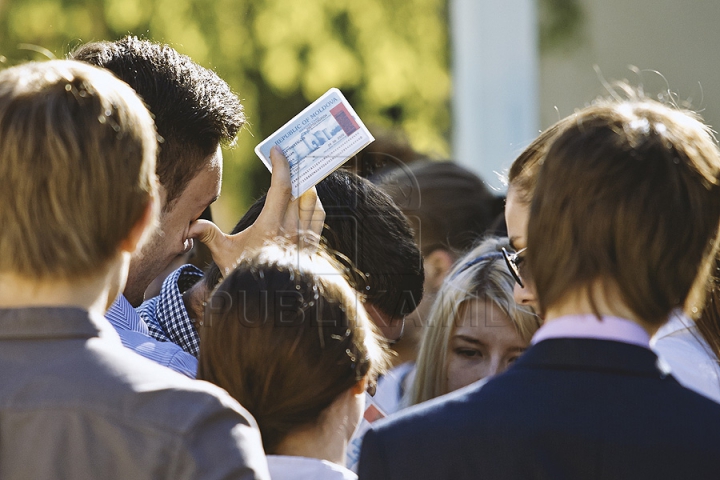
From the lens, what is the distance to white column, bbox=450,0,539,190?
5633mm

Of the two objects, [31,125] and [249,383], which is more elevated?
[31,125]

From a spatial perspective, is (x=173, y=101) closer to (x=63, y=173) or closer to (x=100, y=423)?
(x=63, y=173)

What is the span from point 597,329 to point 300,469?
0.60 m

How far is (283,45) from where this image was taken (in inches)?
297

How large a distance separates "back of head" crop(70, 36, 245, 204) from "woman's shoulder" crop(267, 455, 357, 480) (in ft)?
2.87

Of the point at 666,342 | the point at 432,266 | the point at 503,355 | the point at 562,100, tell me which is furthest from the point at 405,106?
the point at 666,342

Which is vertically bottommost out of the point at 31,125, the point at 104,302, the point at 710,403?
the point at 710,403

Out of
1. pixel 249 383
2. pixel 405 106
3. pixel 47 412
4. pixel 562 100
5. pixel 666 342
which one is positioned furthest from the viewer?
pixel 405 106

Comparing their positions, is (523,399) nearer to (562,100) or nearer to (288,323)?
(288,323)

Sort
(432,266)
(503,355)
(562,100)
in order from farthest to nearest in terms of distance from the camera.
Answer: (562,100) < (432,266) < (503,355)

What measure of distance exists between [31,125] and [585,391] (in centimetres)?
92

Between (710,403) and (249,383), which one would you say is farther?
(249,383)

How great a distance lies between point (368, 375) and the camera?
1.75m

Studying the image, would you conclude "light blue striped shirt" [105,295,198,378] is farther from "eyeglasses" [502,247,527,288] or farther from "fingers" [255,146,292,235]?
"eyeglasses" [502,247,527,288]
